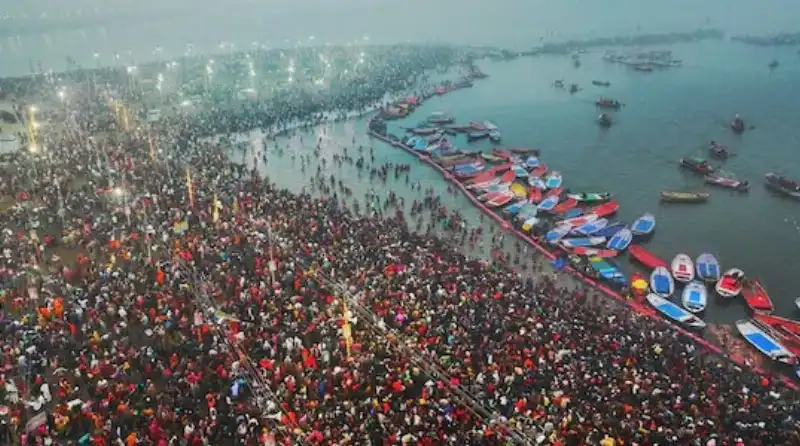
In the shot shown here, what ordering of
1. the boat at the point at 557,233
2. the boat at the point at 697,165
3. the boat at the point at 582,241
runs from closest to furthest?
1. the boat at the point at 582,241
2. the boat at the point at 557,233
3. the boat at the point at 697,165

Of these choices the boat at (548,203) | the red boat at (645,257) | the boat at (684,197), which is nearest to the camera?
the red boat at (645,257)

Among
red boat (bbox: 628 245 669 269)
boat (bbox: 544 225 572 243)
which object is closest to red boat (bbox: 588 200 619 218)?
boat (bbox: 544 225 572 243)

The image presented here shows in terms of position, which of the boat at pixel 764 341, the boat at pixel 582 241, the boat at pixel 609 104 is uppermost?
the boat at pixel 609 104

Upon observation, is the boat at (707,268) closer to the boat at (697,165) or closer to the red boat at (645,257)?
the red boat at (645,257)

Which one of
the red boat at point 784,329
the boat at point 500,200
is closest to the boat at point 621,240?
the boat at point 500,200

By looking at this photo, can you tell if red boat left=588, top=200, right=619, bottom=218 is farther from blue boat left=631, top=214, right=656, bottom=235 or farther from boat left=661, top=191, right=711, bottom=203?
boat left=661, top=191, right=711, bottom=203
